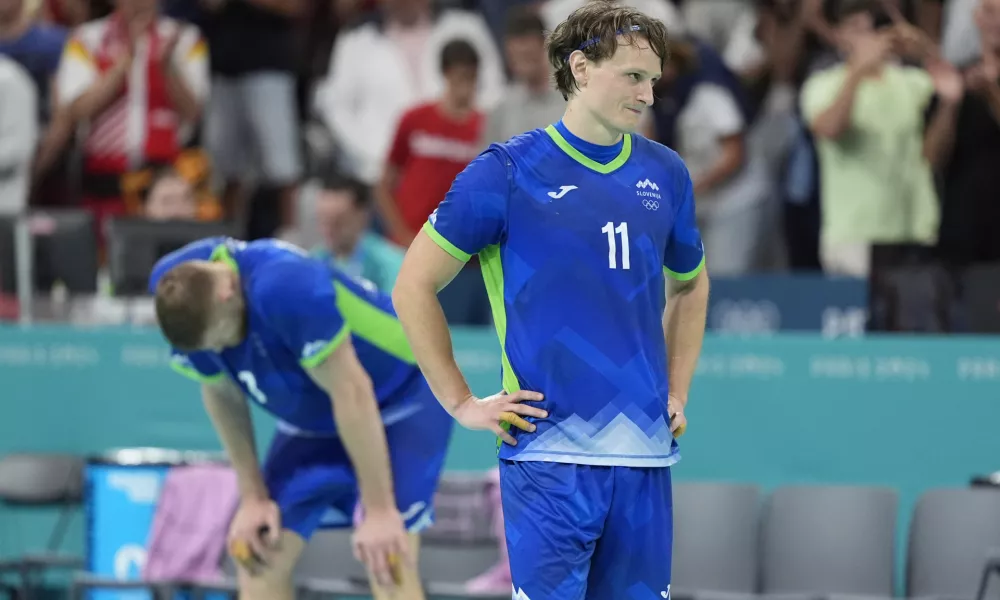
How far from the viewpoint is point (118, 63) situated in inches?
396

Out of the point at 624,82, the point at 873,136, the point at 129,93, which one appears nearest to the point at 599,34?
the point at 624,82

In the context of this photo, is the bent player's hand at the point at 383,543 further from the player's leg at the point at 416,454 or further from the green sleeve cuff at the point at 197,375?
the green sleeve cuff at the point at 197,375

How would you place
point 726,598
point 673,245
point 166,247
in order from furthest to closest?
point 166,247
point 726,598
point 673,245

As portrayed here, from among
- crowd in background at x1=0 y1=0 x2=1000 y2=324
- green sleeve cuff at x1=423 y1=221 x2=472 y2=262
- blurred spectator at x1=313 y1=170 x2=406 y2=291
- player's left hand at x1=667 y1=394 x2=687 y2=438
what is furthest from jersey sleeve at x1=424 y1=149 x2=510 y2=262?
blurred spectator at x1=313 y1=170 x2=406 y2=291

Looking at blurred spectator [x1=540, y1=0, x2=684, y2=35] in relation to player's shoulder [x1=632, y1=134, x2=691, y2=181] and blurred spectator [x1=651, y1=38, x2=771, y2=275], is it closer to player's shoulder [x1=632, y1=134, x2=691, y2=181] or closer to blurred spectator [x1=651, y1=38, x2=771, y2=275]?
blurred spectator [x1=651, y1=38, x2=771, y2=275]

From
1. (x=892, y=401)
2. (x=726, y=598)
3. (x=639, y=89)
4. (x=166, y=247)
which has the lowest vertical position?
(x=726, y=598)

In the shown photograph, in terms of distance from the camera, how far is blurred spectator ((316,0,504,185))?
10016mm

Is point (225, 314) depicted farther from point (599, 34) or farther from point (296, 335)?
point (599, 34)

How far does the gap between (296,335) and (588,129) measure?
159 cm

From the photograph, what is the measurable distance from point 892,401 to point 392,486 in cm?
277

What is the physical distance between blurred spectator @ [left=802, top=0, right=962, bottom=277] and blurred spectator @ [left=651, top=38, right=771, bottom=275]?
0.64 meters

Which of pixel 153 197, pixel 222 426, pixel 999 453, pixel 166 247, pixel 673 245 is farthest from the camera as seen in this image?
pixel 153 197

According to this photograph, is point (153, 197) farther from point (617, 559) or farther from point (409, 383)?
point (617, 559)

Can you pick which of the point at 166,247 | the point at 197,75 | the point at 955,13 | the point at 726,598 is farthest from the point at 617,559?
the point at 197,75
